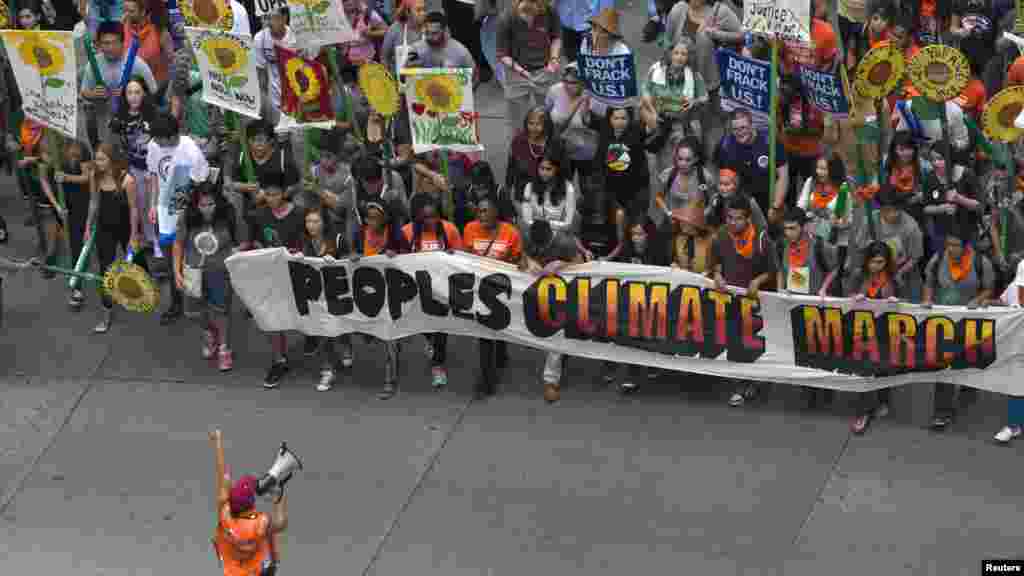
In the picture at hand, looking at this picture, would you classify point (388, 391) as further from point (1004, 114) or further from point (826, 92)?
point (1004, 114)

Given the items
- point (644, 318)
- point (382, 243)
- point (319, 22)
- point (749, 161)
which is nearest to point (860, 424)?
point (644, 318)

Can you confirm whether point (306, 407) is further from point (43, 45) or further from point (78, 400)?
point (43, 45)

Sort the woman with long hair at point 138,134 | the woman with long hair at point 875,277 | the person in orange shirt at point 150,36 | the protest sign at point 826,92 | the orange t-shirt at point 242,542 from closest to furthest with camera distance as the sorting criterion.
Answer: the orange t-shirt at point 242,542 < the woman with long hair at point 875,277 < the protest sign at point 826,92 < the woman with long hair at point 138,134 < the person in orange shirt at point 150,36

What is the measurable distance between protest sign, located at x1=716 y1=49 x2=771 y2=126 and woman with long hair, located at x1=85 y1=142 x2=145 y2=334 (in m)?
4.36

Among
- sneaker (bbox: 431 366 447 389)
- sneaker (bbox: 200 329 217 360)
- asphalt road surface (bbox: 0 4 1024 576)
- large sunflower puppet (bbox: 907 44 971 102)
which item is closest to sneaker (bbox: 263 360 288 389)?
asphalt road surface (bbox: 0 4 1024 576)

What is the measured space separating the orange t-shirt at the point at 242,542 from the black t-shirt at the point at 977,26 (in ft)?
24.0

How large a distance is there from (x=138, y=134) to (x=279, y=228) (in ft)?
5.36

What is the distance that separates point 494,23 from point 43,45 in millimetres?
3926

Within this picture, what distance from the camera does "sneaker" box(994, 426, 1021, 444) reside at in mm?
13578

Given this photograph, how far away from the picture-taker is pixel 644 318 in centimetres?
1415

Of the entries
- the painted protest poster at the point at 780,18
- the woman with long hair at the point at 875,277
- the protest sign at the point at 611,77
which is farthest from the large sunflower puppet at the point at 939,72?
the protest sign at the point at 611,77

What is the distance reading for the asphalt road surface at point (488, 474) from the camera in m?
12.9

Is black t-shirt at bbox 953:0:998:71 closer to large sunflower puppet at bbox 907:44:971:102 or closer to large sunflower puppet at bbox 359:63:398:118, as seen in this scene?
large sunflower puppet at bbox 907:44:971:102

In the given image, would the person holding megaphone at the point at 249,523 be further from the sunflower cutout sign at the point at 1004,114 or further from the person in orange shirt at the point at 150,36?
the person in orange shirt at the point at 150,36
